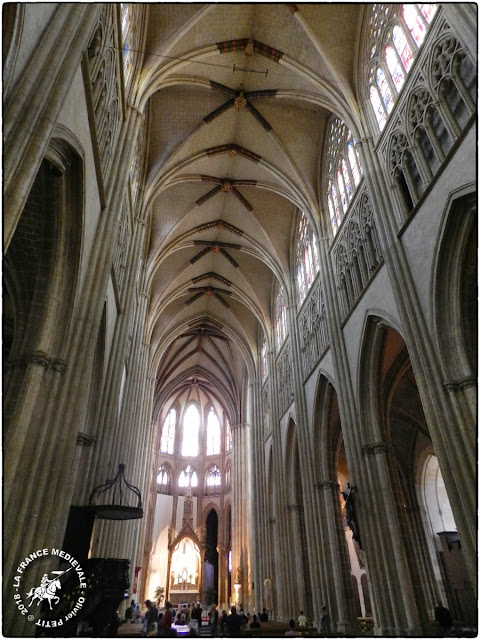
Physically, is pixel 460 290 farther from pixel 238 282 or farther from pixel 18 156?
pixel 238 282

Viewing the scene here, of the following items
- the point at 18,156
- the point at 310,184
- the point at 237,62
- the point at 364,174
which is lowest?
the point at 18,156

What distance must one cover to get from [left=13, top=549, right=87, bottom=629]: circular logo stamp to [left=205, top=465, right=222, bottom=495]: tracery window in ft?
114

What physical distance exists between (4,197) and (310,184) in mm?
15464

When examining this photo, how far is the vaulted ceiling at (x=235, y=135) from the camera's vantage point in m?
14.3

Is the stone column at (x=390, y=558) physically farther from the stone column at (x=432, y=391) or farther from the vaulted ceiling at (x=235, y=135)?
the vaulted ceiling at (x=235, y=135)

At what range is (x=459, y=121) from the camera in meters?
9.05

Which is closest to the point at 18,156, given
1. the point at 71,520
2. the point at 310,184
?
the point at 71,520

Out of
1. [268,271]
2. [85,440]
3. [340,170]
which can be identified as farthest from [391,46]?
[268,271]

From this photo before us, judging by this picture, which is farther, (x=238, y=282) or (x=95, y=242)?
(x=238, y=282)

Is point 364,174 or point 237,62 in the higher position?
point 237,62

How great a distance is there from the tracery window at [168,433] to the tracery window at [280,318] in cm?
2100

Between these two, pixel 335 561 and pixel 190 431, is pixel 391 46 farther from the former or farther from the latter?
pixel 190 431

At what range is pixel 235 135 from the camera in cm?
1908

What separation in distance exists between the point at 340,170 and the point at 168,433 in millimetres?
31849
